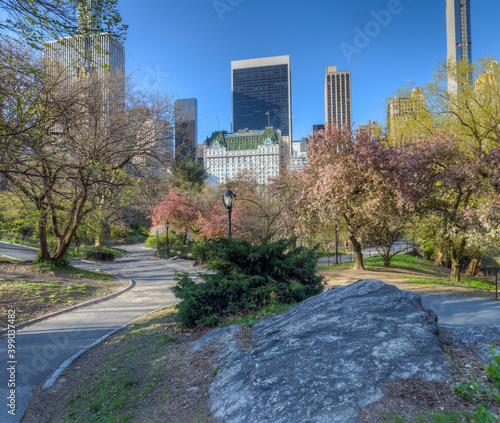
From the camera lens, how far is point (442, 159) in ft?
42.3

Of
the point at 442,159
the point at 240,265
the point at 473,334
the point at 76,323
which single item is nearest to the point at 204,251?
the point at 240,265

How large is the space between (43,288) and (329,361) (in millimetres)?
10409

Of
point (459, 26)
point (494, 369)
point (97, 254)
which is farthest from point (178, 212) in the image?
point (459, 26)

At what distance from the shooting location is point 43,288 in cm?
1052

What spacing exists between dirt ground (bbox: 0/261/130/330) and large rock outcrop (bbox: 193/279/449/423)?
637 cm

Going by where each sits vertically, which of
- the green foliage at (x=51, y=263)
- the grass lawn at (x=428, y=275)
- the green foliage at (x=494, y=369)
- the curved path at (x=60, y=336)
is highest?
the green foliage at (x=494, y=369)

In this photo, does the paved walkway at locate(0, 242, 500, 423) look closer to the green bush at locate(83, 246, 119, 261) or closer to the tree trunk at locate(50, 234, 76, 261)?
the tree trunk at locate(50, 234, 76, 261)

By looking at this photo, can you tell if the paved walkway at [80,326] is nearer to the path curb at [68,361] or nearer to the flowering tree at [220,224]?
the path curb at [68,361]

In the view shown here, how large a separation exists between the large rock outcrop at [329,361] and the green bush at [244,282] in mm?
1439

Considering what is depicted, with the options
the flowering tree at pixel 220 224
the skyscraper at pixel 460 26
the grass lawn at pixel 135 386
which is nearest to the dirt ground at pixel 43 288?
the grass lawn at pixel 135 386

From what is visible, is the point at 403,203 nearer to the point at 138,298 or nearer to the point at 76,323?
the point at 138,298

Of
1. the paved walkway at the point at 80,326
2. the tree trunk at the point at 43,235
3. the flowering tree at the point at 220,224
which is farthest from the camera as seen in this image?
the flowering tree at the point at 220,224

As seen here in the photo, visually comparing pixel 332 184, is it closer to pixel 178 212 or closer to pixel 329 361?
pixel 329 361

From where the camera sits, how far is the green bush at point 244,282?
6.25 meters
